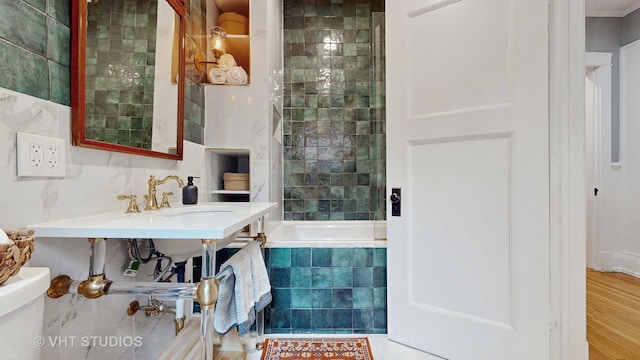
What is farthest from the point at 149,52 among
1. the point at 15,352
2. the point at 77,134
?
the point at 15,352

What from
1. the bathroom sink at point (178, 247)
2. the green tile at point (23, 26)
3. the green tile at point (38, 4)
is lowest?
the bathroom sink at point (178, 247)

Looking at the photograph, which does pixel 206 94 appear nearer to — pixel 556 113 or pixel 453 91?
pixel 453 91

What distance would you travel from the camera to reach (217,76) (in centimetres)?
207

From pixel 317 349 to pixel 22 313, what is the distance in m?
1.48

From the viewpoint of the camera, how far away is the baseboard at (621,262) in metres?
2.96

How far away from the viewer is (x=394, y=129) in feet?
5.99

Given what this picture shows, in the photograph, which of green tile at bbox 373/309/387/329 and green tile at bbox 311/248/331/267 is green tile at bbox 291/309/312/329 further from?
green tile at bbox 373/309/387/329

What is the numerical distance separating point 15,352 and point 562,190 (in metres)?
2.02

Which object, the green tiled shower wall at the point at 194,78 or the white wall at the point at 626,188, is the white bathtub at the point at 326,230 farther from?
the white wall at the point at 626,188

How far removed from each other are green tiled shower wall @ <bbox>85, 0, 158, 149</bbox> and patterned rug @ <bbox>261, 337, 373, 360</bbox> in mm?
1336

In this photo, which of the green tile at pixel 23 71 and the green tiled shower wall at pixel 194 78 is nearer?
the green tile at pixel 23 71

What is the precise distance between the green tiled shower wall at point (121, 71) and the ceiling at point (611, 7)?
13.6 ft

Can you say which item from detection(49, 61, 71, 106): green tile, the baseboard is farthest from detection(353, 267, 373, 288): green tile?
the baseboard

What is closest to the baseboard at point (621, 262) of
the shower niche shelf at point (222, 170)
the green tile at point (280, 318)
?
the green tile at point (280, 318)
